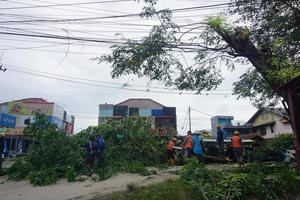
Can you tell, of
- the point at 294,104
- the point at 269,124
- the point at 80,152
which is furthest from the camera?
the point at 269,124

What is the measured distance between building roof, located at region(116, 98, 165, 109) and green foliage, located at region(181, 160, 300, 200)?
122ft

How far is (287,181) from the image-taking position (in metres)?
8.61

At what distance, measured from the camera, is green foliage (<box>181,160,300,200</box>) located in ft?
25.0

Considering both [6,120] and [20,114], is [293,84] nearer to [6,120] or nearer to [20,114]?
[6,120]

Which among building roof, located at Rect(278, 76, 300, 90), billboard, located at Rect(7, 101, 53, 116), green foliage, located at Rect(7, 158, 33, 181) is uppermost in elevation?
billboard, located at Rect(7, 101, 53, 116)

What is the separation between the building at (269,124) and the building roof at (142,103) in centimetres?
1428

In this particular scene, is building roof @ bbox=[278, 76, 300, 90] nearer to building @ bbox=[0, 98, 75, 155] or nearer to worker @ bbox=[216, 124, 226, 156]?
worker @ bbox=[216, 124, 226, 156]

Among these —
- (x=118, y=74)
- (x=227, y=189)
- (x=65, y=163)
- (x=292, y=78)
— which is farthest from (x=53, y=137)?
(x=292, y=78)

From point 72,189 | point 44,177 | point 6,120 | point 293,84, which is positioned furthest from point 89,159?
point 6,120

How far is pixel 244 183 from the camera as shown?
311 inches

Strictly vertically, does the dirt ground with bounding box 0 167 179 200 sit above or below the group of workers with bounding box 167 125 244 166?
below

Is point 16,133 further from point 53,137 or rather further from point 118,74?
point 118,74

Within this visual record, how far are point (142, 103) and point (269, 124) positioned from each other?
19.0m

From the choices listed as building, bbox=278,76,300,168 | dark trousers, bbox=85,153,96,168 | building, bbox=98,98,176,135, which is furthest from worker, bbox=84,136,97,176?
building, bbox=98,98,176,135
